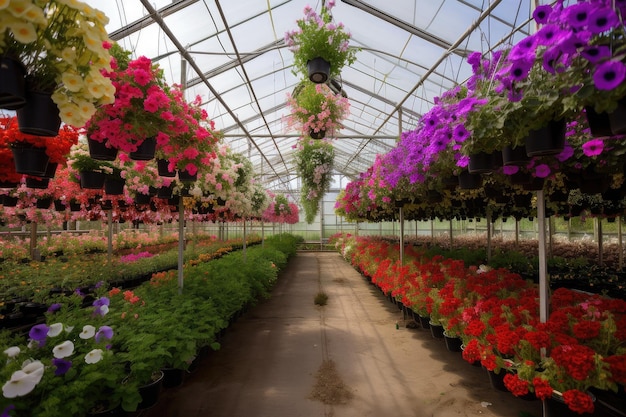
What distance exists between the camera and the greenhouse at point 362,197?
1.15m

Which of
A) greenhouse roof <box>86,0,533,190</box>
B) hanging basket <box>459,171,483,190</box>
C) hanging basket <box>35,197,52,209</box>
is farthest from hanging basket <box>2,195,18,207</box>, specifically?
hanging basket <box>459,171,483,190</box>

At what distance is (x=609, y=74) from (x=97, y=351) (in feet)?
6.65

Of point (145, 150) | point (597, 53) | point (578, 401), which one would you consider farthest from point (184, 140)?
point (578, 401)

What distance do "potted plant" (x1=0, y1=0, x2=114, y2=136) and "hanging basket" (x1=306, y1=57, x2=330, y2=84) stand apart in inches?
127

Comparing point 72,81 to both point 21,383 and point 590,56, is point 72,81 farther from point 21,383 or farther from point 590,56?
point 590,56

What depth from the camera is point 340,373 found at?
3.35 m

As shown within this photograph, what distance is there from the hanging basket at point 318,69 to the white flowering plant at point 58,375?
3.26 m

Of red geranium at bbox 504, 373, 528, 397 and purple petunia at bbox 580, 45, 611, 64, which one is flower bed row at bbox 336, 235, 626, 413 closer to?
red geranium at bbox 504, 373, 528, 397

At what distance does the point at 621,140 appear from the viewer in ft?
5.96

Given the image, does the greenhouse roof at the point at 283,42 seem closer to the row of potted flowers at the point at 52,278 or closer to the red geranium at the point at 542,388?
the row of potted flowers at the point at 52,278

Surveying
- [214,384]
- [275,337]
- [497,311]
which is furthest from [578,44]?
[275,337]

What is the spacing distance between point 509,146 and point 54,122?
1.82 metres

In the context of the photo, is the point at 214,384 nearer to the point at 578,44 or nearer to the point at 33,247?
the point at 578,44

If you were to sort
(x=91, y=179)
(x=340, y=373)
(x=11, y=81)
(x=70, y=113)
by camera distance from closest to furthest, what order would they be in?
(x=11, y=81), (x=70, y=113), (x=91, y=179), (x=340, y=373)
